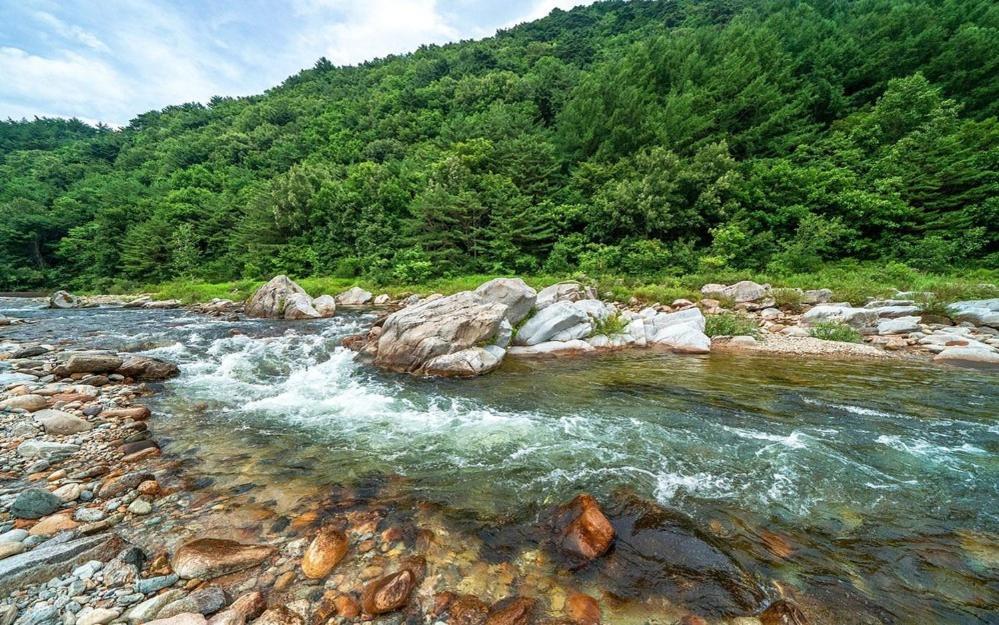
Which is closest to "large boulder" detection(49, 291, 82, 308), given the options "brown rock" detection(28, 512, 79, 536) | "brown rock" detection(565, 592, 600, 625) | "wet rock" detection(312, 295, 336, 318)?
"wet rock" detection(312, 295, 336, 318)

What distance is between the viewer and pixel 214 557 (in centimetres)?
283

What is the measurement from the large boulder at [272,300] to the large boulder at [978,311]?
24.6 meters

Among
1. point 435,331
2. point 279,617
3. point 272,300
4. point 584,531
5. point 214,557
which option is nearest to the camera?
point 279,617

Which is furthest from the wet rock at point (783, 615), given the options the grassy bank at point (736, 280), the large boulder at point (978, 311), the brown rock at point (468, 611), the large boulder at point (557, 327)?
the large boulder at point (978, 311)

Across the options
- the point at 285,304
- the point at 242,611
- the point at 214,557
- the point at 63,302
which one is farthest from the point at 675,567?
the point at 63,302

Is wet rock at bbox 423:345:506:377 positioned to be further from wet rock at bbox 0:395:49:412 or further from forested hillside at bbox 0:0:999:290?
forested hillside at bbox 0:0:999:290

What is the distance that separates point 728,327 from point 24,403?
15.9 m

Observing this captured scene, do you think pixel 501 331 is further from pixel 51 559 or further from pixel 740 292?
pixel 740 292

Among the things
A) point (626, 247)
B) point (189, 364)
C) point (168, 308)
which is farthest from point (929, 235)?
point (168, 308)

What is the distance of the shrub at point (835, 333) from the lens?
9.76 metres

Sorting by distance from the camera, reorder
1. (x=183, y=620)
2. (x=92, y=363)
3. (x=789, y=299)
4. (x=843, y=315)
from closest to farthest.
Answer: (x=183, y=620) < (x=92, y=363) < (x=843, y=315) < (x=789, y=299)

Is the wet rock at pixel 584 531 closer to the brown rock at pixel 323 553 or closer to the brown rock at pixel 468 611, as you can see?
the brown rock at pixel 468 611

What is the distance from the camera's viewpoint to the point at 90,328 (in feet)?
44.1

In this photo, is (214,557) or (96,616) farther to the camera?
(214,557)
